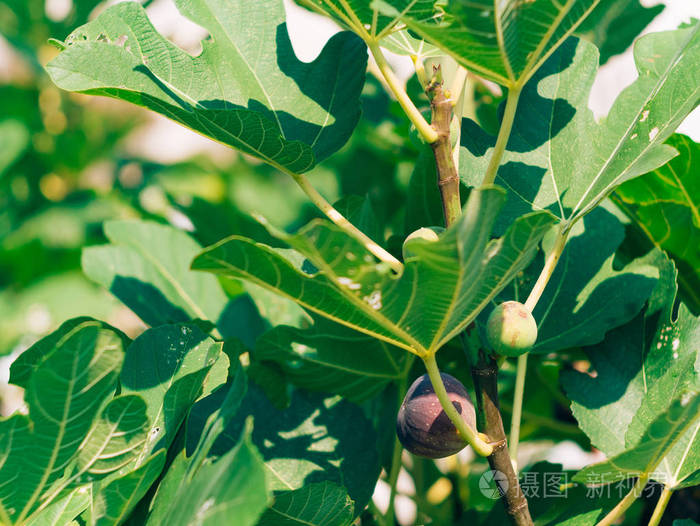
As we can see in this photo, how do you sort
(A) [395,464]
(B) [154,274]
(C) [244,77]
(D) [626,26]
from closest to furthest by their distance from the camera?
(C) [244,77]
(A) [395,464]
(B) [154,274]
(D) [626,26]

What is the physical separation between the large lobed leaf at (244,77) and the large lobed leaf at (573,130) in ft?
0.50

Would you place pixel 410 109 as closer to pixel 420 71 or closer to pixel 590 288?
pixel 420 71

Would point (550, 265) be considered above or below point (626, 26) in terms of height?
below

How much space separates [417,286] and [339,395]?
0.37 m

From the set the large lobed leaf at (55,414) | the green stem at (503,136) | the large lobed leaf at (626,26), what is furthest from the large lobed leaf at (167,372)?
the large lobed leaf at (626,26)

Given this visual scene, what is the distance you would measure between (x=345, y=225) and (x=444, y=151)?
4.5 inches

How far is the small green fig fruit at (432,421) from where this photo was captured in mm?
631

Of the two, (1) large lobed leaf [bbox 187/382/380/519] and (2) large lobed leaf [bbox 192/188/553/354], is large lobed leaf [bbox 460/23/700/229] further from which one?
(1) large lobed leaf [bbox 187/382/380/519]

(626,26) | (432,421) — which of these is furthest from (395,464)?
(626,26)

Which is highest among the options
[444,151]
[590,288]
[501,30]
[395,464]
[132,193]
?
[501,30]

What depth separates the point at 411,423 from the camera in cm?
65

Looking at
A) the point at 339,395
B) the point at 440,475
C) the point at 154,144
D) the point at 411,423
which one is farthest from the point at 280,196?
the point at 411,423

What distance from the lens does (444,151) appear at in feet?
2.11

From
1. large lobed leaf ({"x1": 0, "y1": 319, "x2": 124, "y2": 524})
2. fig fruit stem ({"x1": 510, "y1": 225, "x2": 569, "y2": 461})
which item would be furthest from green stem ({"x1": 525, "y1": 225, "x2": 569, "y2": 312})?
large lobed leaf ({"x1": 0, "y1": 319, "x2": 124, "y2": 524})
